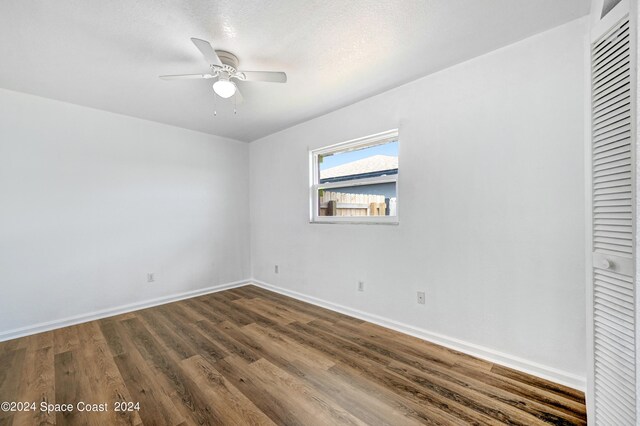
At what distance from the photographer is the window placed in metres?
2.84

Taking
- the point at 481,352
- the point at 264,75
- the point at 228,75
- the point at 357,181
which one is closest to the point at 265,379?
the point at 481,352

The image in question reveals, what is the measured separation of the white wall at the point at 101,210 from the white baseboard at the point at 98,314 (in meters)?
0.05

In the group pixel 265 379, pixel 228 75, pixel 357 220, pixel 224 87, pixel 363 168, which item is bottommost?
pixel 265 379

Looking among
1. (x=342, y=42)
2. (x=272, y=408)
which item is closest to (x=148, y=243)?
(x=272, y=408)

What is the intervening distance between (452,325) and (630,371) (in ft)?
4.50

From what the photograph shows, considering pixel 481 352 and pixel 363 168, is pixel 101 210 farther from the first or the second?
pixel 481 352

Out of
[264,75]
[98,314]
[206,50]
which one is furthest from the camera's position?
[98,314]

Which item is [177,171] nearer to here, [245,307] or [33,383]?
[245,307]

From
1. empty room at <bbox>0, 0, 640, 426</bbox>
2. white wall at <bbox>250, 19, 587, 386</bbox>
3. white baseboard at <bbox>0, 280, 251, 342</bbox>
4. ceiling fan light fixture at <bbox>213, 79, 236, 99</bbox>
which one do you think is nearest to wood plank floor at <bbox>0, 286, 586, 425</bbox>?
empty room at <bbox>0, 0, 640, 426</bbox>

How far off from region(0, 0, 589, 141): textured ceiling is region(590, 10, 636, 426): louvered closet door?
77 centimetres

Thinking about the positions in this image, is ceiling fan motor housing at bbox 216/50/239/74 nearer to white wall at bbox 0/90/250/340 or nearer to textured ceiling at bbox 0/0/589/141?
textured ceiling at bbox 0/0/589/141

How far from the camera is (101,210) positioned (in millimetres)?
3184

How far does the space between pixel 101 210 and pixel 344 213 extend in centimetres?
291

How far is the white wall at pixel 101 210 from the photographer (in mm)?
2691
